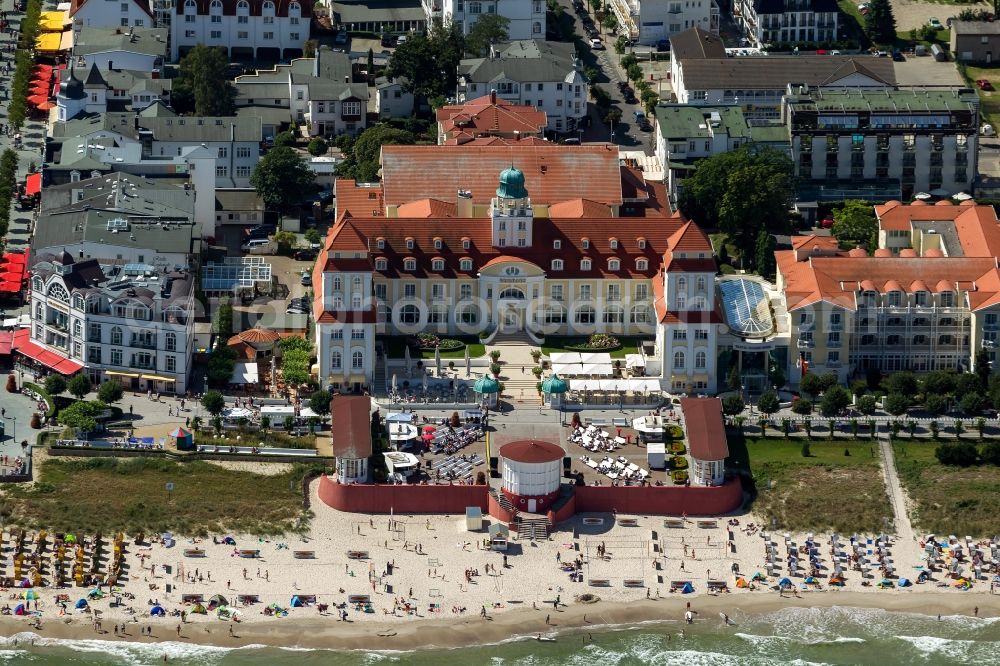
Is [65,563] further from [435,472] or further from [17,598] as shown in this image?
[435,472]

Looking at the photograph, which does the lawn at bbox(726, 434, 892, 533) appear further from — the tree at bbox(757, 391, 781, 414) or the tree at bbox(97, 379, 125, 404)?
the tree at bbox(97, 379, 125, 404)

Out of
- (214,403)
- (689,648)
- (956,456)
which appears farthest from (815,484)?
(214,403)

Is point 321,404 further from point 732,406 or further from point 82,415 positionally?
point 732,406

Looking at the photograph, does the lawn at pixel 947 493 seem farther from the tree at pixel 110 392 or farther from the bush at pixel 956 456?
the tree at pixel 110 392

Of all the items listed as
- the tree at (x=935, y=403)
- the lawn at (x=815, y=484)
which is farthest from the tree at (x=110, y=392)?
the tree at (x=935, y=403)

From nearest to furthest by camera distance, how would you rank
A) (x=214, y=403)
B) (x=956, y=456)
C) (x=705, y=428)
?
(x=705, y=428), (x=956, y=456), (x=214, y=403)

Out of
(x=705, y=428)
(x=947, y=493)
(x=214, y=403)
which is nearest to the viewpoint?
(x=947, y=493)
